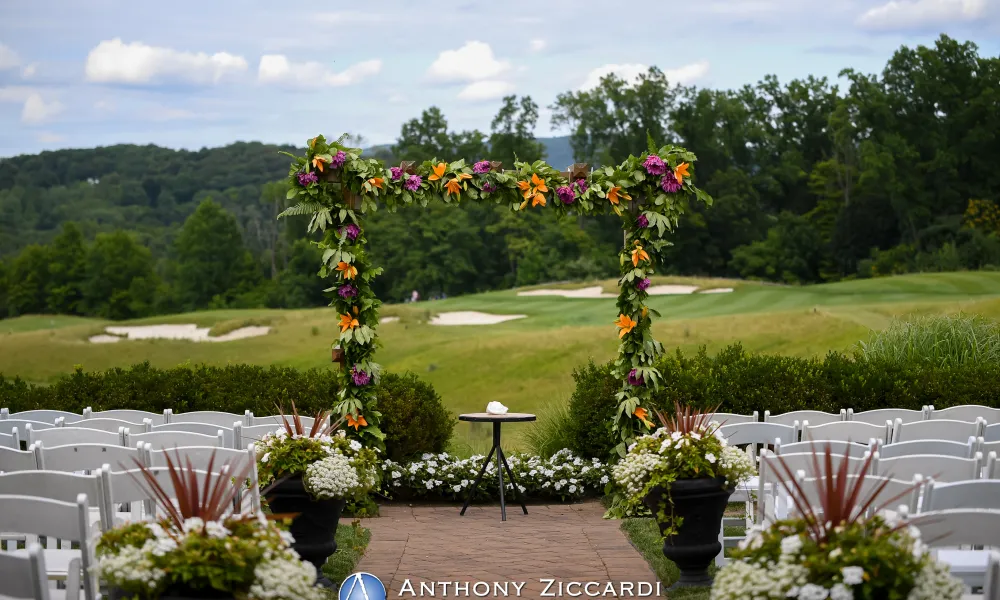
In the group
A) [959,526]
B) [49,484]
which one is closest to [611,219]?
[49,484]

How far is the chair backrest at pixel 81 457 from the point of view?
16.5ft

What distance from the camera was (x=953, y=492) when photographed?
4.04m

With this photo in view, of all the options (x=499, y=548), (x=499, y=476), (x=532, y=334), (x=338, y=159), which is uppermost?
(x=338, y=159)

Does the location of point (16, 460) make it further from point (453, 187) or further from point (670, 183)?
point (670, 183)

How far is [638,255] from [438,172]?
69.5 inches

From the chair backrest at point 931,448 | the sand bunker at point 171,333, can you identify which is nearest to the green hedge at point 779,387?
the chair backrest at point 931,448

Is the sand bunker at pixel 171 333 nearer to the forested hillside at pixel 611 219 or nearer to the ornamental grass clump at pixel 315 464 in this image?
the forested hillside at pixel 611 219

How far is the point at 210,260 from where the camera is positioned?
163ft

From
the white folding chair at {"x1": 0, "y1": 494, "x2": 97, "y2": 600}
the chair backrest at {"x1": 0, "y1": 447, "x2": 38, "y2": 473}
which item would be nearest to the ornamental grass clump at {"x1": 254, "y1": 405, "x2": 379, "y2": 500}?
the chair backrest at {"x1": 0, "y1": 447, "x2": 38, "y2": 473}

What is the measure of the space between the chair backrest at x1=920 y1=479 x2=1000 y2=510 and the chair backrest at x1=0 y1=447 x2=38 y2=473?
405 cm

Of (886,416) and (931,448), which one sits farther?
(886,416)

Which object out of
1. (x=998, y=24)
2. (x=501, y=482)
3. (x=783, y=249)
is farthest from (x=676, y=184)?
(x=998, y=24)

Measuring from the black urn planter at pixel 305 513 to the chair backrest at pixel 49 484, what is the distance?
57.5 inches

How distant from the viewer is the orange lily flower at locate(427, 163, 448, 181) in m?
8.62
